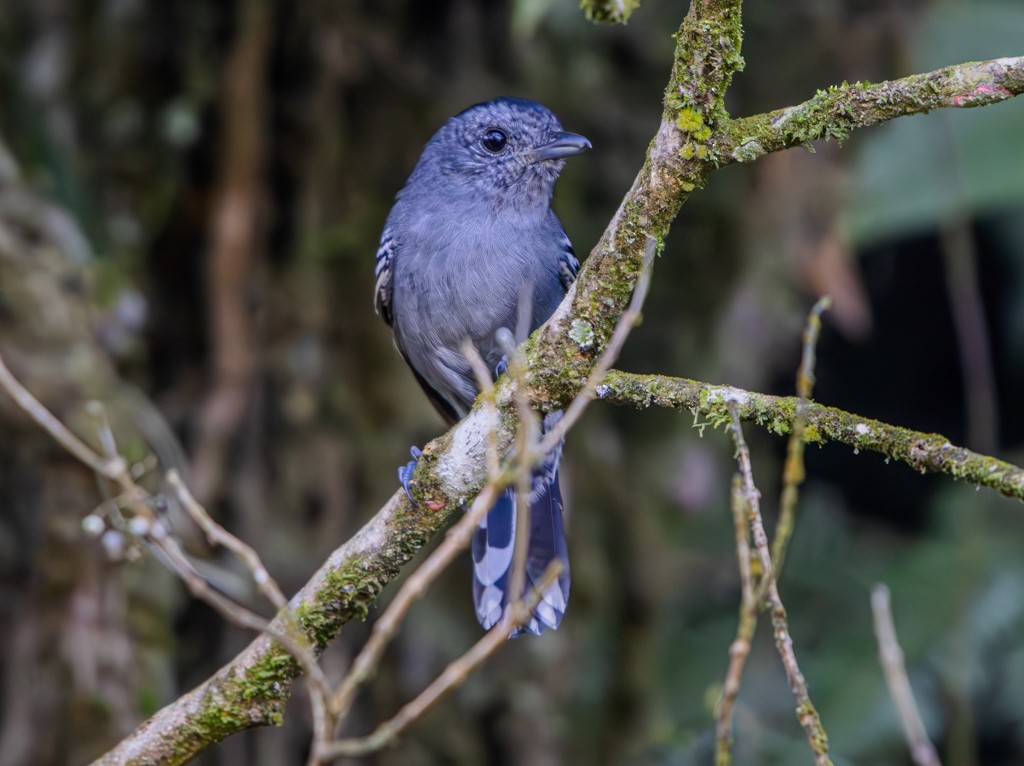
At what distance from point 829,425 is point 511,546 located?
2.09 metres

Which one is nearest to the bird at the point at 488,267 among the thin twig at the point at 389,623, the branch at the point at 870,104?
the branch at the point at 870,104

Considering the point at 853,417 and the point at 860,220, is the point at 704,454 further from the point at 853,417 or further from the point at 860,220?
the point at 853,417

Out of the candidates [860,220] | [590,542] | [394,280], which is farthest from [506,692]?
[860,220]

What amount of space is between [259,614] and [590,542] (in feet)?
4.73

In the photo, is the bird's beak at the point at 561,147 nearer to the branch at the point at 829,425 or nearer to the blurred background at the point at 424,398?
the blurred background at the point at 424,398

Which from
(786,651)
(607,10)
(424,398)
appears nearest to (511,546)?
(424,398)

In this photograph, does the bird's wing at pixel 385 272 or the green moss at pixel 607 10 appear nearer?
the green moss at pixel 607 10

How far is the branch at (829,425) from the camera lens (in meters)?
1.82

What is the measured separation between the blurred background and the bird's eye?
0.74 metres

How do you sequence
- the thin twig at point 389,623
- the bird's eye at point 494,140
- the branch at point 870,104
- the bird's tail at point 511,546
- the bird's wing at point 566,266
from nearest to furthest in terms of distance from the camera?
1. the thin twig at point 389,623
2. the branch at point 870,104
3. the bird's tail at point 511,546
4. the bird's wing at point 566,266
5. the bird's eye at point 494,140

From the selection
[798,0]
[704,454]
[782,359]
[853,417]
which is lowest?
[853,417]

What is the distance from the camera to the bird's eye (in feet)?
13.7

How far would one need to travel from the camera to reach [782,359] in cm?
546

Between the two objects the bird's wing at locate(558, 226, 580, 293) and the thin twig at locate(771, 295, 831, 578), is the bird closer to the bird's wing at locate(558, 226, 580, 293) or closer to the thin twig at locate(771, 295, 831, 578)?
the bird's wing at locate(558, 226, 580, 293)
